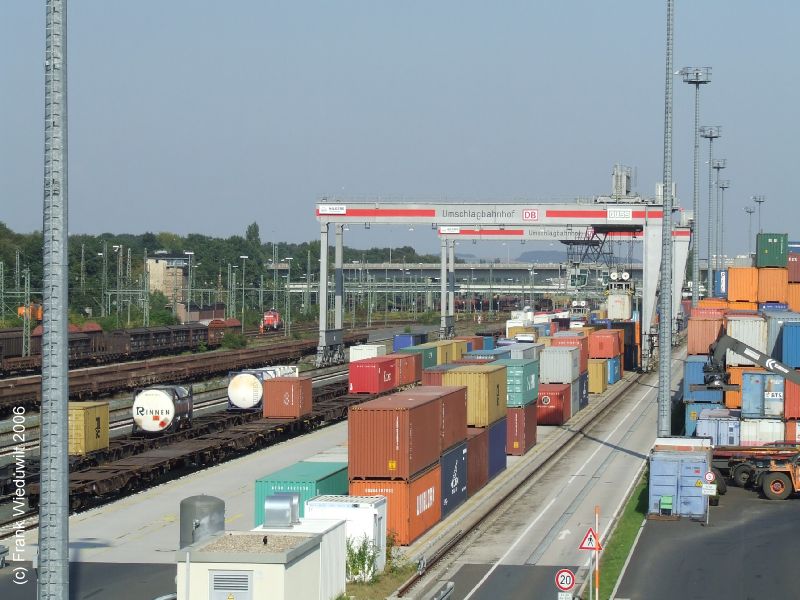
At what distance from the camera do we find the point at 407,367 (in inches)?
2322

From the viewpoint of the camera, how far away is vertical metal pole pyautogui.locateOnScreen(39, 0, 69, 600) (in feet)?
39.3

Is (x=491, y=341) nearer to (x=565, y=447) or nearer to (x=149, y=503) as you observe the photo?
(x=565, y=447)

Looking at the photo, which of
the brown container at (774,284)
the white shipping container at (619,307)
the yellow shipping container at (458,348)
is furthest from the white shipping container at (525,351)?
the white shipping container at (619,307)

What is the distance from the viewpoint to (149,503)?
33406 mm

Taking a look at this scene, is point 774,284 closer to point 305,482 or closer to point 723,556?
point 723,556

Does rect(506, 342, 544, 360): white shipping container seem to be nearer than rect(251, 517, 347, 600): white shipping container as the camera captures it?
No

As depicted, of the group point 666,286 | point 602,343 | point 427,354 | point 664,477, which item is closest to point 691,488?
point 664,477

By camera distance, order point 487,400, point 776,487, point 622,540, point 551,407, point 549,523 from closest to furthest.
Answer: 1. point 622,540
2. point 549,523
3. point 776,487
4. point 487,400
5. point 551,407

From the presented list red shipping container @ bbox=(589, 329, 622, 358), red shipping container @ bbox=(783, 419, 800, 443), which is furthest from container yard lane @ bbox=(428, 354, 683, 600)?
red shipping container @ bbox=(589, 329, 622, 358)

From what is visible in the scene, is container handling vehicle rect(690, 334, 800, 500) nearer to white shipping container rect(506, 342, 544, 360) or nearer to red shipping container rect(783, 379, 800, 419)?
red shipping container rect(783, 379, 800, 419)

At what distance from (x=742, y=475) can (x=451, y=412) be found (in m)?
10.6

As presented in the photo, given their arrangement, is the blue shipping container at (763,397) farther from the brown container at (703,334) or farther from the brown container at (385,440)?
the brown container at (385,440)

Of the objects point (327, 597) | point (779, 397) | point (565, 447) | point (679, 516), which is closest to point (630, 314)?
point (565, 447)

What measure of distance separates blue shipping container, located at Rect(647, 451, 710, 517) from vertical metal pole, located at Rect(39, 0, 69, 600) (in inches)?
886
